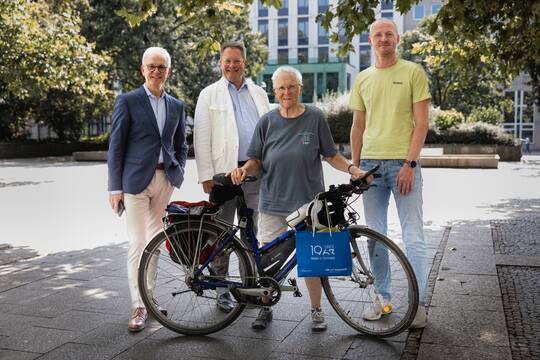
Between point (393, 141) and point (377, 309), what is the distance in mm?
1145

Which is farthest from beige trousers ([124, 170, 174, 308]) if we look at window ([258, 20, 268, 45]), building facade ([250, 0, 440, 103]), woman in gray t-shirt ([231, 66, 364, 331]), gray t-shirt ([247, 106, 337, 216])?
window ([258, 20, 268, 45])

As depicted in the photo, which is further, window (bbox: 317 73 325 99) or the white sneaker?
window (bbox: 317 73 325 99)

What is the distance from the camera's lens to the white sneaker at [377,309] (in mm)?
Answer: 4309

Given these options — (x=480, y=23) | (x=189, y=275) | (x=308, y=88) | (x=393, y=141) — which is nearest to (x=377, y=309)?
(x=393, y=141)

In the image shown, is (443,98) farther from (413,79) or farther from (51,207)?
(413,79)

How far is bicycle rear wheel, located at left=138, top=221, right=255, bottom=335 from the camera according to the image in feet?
14.4

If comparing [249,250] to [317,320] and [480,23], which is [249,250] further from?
[480,23]

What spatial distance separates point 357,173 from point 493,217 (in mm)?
6710

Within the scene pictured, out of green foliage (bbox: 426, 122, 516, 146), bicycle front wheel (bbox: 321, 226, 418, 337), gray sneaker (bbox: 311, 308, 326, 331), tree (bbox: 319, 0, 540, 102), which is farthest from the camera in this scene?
green foliage (bbox: 426, 122, 516, 146)

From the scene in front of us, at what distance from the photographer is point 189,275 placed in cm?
442

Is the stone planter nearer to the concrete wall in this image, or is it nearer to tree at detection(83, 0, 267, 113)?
tree at detection(83, 0, 267, 113)

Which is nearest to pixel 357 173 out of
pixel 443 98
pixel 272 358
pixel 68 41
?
pixel 272 358

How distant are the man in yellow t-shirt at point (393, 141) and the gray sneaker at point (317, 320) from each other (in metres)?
0.32

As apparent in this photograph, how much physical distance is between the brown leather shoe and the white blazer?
1090mm
